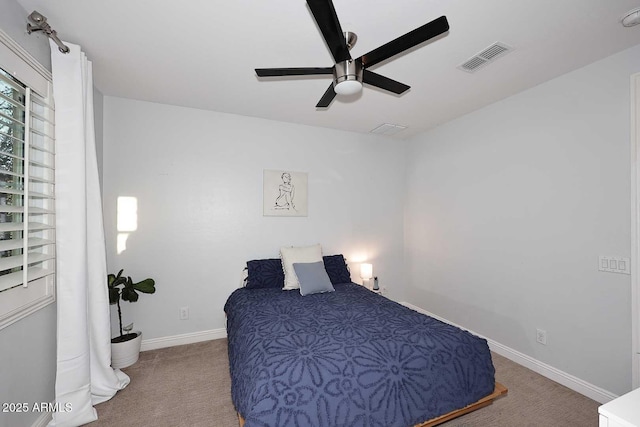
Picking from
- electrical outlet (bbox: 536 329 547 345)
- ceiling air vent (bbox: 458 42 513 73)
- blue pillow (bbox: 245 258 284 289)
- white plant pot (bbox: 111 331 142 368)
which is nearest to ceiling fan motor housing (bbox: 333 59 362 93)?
ceiling air vent (bbox: 458 42 513 73)

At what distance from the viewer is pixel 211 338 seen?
313 cm

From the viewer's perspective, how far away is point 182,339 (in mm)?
3002

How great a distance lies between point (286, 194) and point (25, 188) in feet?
7.56

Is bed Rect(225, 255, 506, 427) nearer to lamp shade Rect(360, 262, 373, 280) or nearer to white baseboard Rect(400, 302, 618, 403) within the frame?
white baseboard Rect(400, 302, 618, 403)

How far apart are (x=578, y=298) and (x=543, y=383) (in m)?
0.77

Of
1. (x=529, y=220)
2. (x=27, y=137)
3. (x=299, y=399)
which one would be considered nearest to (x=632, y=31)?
(x=529, y=220)

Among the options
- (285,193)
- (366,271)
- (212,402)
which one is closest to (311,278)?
(366,271)

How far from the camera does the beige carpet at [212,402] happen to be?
1.86 metres

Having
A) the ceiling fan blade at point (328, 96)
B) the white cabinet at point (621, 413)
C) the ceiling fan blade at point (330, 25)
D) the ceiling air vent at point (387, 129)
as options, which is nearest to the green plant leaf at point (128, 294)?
the ceiling fan blade at point (328, 96)

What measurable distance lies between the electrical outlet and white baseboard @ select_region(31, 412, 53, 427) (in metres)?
3.79

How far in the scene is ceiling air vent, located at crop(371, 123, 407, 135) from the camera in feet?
11.9

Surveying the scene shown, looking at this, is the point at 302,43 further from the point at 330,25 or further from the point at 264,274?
the point at 264,274

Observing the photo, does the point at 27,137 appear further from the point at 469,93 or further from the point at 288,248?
the point at 469,93

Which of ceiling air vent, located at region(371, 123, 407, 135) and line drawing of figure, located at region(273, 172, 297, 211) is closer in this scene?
line drawing of figure, located at region(273, 172, 297, 211)
